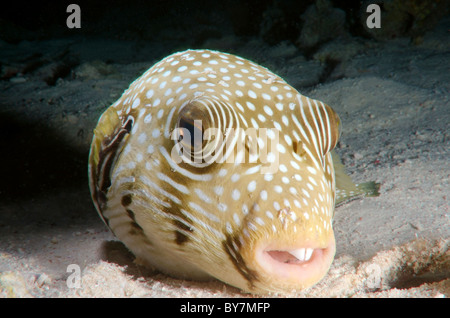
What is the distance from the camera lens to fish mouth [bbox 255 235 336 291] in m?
1.85

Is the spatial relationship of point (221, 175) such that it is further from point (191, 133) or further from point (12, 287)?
point (12, 287)

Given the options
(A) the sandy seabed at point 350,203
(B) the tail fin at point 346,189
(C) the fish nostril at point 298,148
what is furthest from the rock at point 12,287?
(B) the tail fin at point 346,189

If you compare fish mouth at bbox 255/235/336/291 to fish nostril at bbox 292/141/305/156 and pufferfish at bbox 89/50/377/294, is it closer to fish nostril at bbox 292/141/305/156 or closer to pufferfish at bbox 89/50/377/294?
pufferfish at bbox 89/50/377/294

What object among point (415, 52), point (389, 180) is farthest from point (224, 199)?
point (415, 52)

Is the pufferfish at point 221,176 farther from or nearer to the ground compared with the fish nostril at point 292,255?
farther from the ground

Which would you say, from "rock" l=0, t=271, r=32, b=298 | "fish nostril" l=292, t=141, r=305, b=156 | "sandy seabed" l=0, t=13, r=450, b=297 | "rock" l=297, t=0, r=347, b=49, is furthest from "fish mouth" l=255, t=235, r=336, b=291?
"rock" l=297, t=0, r=347, b=49

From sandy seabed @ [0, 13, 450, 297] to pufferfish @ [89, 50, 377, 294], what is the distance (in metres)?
0.32

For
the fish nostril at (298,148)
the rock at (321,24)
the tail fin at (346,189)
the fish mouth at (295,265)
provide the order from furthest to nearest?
the rock at (321,24) < the tail fin at (346,189) < the fish nostril at (298,148) < the fish mouth at (295,265)

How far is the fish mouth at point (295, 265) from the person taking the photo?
1.85 meters

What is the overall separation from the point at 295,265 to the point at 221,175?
64 centimetres

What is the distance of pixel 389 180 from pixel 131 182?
2896 mm

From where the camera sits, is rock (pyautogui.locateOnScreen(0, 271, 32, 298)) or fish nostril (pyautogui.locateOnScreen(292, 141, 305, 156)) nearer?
rock (pyautogui.locateOnScreen(0, 271, 32, 298))

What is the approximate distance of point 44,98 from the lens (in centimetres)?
677

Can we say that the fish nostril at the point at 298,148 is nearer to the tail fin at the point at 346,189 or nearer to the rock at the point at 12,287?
the tail fin at the point at 346,189
